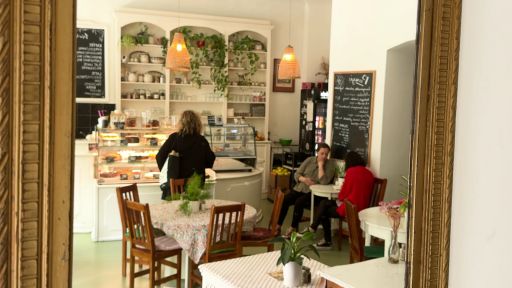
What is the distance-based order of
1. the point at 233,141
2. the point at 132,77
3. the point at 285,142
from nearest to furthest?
the point at 233,141 < the point at 132,77 < the point at 285,142

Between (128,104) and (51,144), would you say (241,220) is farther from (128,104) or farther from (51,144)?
(128,104)

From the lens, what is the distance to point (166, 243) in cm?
396

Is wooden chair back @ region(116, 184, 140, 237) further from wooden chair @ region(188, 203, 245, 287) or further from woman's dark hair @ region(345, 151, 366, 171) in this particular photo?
woman's dark hair @ region(345, 151, 366, 171)

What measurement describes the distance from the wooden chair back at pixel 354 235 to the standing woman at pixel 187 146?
67.3 inches

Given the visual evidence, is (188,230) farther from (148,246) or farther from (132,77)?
(132,77)

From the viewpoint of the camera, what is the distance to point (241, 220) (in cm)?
387

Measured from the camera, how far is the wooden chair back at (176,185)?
15.0 feet

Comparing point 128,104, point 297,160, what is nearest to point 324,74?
point 297,160

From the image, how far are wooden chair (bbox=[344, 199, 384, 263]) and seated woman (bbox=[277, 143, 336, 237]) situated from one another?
6.14ft

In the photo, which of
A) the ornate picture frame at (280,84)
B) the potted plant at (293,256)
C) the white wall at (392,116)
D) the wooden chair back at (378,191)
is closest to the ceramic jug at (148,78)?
the ornate picture frame at (280,84)

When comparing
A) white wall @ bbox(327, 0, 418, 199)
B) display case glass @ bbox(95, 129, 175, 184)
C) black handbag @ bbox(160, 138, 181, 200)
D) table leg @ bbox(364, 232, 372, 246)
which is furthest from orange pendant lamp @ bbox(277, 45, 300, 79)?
table leg @ bbox(364, 232, 372, 246)

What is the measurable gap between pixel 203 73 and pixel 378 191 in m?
4.84

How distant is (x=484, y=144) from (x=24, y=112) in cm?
130

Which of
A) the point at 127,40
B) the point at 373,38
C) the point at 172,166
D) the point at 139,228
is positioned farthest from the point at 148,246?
the point at 127,40
